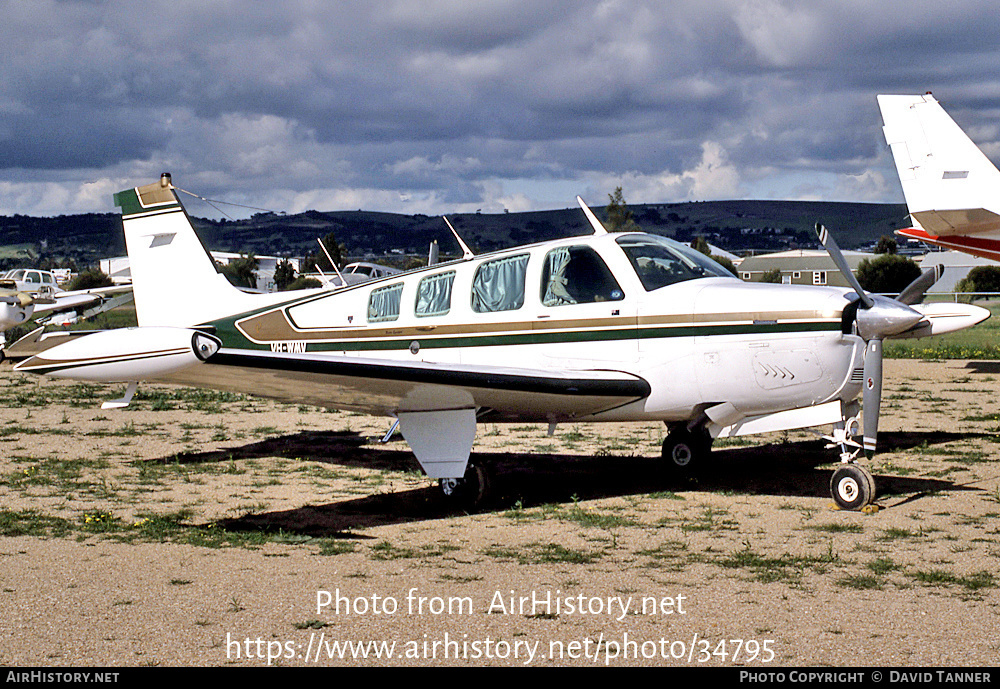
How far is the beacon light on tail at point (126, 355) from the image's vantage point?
248 inches

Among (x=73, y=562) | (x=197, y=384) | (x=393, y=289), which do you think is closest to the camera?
(x=73, y=562)

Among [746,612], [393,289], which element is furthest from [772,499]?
[393,289]

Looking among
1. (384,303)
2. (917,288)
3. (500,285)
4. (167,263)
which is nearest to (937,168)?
(917,288)

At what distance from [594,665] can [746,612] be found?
1265 millimetres

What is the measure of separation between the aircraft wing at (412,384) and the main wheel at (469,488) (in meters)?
0.55

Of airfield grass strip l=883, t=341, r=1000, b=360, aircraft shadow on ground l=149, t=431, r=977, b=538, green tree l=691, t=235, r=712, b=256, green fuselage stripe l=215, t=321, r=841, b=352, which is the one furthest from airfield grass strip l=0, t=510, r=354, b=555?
green tree l=691, t=235, r=712, b=256

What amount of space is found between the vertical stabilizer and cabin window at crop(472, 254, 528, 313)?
15148 millimetres

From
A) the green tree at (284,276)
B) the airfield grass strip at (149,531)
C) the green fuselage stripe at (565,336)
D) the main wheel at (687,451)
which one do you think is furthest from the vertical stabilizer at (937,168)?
the green tree at (284,276)

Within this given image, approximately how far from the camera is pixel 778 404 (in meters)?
8.32

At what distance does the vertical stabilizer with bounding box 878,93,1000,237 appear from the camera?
830 inches

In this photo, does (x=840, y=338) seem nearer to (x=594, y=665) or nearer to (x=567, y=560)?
(x=567, y=560)

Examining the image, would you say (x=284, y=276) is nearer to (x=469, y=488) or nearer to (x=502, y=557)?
(x=469, y=488)

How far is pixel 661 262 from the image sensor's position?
887 cm

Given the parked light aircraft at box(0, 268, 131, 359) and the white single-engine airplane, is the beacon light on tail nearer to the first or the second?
the white single-engine airplane
